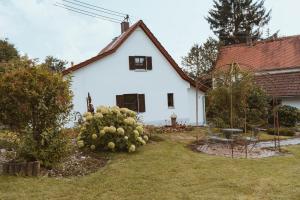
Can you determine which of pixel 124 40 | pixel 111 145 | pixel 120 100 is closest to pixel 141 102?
pixel 120 100

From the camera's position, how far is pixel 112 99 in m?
22.9

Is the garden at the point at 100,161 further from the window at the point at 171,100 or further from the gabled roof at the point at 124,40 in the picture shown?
the window at the point at 171,100

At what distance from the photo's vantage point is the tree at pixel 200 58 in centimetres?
3688

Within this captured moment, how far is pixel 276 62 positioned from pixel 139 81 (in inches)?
500

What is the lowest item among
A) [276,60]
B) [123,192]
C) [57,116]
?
[123,192]

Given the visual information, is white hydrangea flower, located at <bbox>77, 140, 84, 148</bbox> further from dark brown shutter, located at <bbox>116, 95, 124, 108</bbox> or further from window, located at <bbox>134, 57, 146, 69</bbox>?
window, located at <bbox>134, 57, 146, 69</bbox>

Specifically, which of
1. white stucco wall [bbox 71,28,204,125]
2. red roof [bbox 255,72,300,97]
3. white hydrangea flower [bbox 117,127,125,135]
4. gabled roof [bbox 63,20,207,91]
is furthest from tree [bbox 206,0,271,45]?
white hydrangea flower [bbox 117,127,125,135]

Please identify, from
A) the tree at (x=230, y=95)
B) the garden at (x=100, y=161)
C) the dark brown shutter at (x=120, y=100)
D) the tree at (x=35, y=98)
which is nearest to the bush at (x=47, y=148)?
the garden at (x=100, y=161)

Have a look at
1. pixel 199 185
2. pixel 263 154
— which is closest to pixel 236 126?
pixel 263 154

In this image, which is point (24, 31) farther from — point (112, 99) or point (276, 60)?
point (276, 60)

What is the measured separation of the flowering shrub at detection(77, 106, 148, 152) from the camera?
470 inches

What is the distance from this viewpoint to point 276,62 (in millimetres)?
30562

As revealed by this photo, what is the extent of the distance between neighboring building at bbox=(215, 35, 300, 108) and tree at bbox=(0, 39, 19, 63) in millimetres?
18793

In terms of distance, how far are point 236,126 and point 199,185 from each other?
35.2 ft
